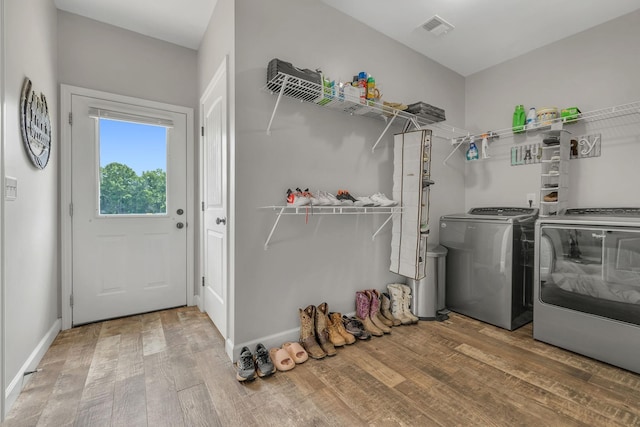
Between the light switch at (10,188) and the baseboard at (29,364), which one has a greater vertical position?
the light switch at (10,188)

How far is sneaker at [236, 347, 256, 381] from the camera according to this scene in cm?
163

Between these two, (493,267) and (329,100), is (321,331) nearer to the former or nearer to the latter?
(493,267)

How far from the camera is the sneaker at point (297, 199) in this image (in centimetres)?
185

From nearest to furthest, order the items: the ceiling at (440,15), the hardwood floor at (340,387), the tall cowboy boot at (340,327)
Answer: the hardwood floor at (340,387), the tall cowboy boot at (340,327), the ceiling at (440,15)

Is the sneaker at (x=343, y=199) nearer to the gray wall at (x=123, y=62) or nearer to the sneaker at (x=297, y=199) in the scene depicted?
the sneaker at (x=297, y=199)

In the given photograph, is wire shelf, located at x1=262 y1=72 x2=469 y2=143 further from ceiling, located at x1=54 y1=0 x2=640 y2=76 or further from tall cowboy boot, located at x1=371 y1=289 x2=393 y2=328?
tall cowboy boot, located at x1=371 y1=289 x2=393 y2=328

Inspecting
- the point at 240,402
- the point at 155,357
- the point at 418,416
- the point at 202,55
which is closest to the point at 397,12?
the point at 202,55

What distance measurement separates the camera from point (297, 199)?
1.85 metres

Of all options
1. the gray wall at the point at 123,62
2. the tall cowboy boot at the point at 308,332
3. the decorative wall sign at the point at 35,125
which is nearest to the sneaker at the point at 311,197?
the tall cowboy boot at the point at 308,332

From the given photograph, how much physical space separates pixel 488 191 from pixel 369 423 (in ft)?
9.01

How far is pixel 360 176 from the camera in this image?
2.44m

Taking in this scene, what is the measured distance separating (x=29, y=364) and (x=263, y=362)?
137cm

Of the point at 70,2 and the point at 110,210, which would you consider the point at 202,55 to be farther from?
the point at 110,210

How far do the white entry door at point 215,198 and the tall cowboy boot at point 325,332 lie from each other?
663 millimetres
